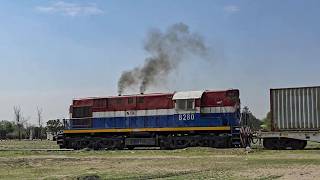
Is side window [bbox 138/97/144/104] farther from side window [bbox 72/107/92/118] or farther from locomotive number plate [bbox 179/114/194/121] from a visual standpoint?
side window [bbox 72/107/92/118]

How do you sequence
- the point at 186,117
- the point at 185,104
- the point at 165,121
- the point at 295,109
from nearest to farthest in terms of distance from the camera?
1. the point at 295,109
2. the point at 186,117
3. the point at 185,104
4. the point at 165,121

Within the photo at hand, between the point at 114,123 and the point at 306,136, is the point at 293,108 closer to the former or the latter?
the point at 306,136

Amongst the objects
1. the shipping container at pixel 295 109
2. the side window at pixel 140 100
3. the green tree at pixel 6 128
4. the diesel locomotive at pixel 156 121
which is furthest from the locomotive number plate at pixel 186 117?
the green tree at pixel 6 128

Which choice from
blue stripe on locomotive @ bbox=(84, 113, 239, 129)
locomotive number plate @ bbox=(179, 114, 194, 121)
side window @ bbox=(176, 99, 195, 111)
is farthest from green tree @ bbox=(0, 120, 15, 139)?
locomotive number plate @ bbox=(179, 114, 194, 121)

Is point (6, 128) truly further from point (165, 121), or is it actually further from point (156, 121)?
point (165, 121)

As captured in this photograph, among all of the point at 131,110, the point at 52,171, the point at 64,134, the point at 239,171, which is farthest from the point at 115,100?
the point at 239,171

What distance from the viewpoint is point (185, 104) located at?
35281 mm

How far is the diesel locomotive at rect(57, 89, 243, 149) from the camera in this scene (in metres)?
34.0

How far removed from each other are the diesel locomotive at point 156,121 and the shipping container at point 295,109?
2.69m

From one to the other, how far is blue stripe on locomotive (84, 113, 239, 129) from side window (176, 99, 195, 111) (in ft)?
2.04

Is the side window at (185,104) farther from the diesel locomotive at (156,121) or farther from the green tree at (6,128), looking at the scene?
the green tree at (6,128)

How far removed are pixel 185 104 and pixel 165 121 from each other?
1.91m

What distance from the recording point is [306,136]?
30.6 m

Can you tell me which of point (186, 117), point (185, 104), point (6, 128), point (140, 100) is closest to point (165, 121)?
point (186, 117)
